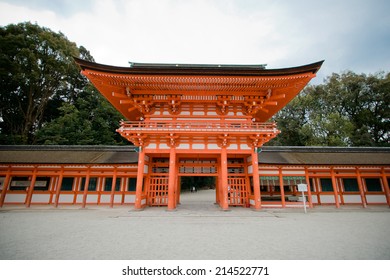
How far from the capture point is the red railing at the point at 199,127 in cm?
1024

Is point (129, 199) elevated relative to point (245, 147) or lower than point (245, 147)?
lower

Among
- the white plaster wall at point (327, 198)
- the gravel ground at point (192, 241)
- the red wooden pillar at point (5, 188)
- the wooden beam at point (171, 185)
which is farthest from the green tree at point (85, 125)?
the white plaster wall at point (327, 198)

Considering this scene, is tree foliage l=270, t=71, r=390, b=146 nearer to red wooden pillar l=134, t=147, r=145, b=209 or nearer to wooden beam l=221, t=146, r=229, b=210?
wooden beam l=221, t=146, r=229, b=210

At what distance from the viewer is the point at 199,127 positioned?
10.6 m

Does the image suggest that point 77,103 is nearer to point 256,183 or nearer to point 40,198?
point 40,198

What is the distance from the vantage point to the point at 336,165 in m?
12.6

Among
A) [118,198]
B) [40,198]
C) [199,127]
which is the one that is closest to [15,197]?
[40,198]

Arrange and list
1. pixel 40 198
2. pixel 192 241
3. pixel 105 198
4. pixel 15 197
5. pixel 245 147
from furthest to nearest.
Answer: pixel 105 198 < pixel 40 198 < pixel 15 197 < pixel 245 147 < pixel 192 241

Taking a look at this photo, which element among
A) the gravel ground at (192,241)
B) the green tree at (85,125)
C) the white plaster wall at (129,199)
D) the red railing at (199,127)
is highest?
the green tree at (85,125)

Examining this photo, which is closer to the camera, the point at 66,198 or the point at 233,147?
the point at 233,147

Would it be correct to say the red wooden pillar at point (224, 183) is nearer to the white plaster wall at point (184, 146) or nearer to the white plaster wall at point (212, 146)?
the white plaster wall at point (212, 146)
